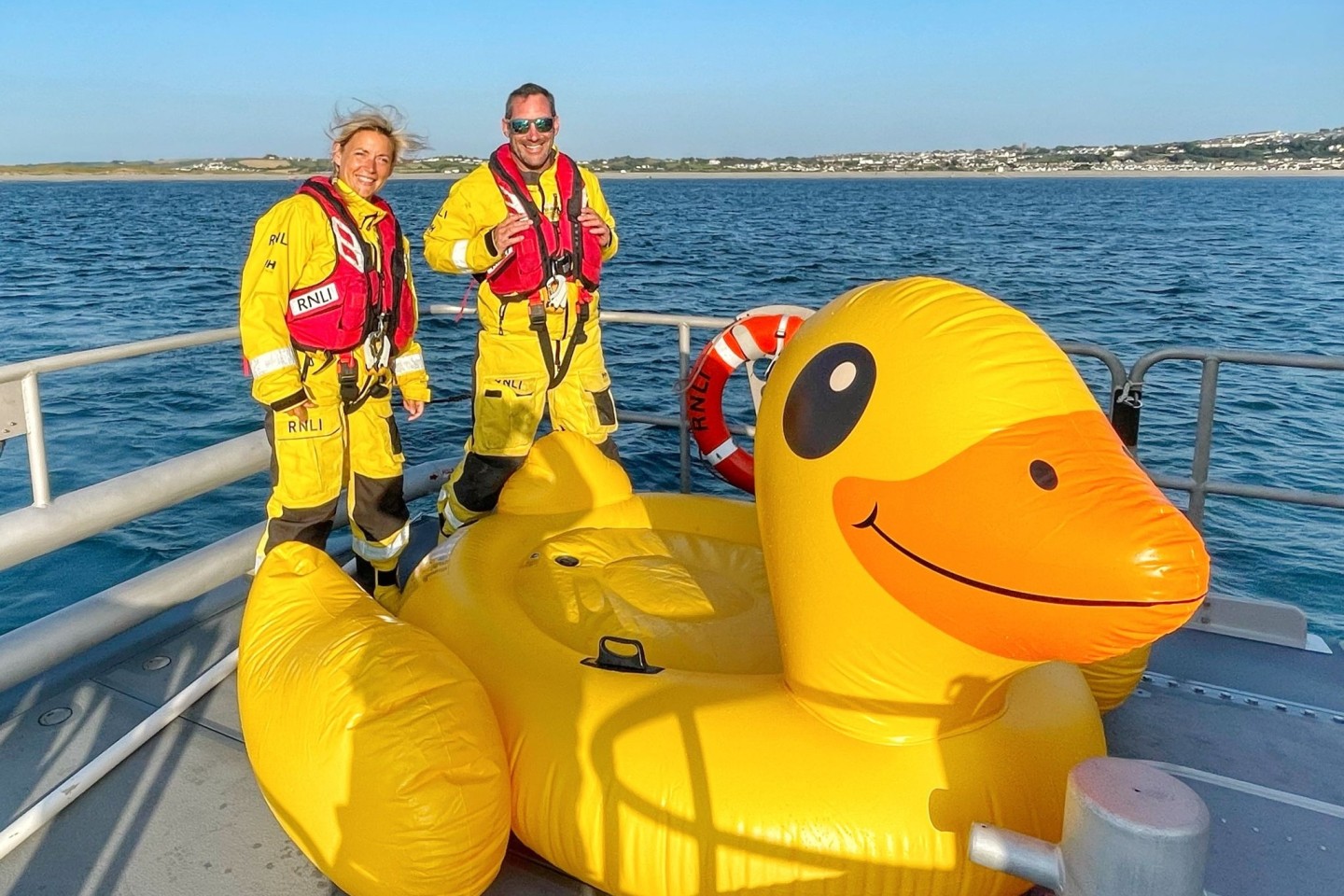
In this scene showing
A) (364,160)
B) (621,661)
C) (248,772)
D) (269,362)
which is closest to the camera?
(621,661)

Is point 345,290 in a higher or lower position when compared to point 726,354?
higher

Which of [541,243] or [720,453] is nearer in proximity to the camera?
[541,243]

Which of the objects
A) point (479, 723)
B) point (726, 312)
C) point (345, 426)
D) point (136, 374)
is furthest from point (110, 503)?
point (726, 312)

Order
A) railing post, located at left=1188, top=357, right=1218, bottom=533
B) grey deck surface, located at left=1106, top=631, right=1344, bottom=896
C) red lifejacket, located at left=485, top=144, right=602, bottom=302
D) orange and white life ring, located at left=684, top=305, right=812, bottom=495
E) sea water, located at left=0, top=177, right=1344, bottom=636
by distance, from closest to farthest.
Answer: grey deck surface, located at left=1106, top=631, right=1344, bottom=896 < railing post, located at left=1188, top=357, right=1218, bottom=533 < orange and white life ring, located at left=684, top=305, right=812, bottom=495 < red lifejacket, located at left=485, top=144, right=602, bottom=302 < sea water, located at left=0, top=177, right=1344, bottom=636

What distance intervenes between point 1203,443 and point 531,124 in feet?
8.67

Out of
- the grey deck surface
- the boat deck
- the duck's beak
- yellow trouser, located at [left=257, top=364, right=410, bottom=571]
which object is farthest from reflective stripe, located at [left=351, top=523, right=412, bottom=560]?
the grey deck surface

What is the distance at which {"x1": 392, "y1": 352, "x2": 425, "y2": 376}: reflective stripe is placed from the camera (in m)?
3.69

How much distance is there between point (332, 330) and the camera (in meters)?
3.27

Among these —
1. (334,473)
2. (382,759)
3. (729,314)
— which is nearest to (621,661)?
(382,759)

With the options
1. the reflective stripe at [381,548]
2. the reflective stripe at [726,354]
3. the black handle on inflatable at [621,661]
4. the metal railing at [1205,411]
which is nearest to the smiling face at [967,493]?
the black handle on inflatable at [621,661]

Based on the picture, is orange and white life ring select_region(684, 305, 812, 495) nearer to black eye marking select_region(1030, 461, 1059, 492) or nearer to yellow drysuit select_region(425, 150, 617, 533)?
yellow drysuit select_region(425, 150, 617, 533)

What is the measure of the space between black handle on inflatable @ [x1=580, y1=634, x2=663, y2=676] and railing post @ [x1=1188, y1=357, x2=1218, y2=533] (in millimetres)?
2181

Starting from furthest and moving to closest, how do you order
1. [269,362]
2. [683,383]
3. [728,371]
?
[683,383]
[728,371]
[269,362]

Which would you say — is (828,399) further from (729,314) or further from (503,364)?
(729,314)
